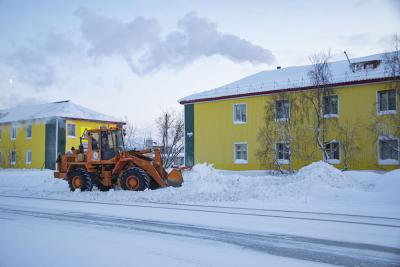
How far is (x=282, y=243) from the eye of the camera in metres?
7.24

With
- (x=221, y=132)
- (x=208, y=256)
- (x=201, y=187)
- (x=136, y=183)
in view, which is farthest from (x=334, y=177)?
(x=221, y=132)

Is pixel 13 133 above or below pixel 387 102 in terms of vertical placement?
below

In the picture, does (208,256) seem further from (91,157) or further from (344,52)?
(344,52)

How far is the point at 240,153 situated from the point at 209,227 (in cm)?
2057

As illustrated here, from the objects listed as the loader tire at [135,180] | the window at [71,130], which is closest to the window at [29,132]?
the window at [71,130]

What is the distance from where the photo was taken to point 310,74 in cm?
2534

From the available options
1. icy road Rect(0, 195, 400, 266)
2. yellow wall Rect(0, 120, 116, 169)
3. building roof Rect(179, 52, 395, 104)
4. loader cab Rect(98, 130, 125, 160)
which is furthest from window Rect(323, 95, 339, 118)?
yellow wall Rect(0, 120, 116, 169)

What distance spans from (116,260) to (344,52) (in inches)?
1042

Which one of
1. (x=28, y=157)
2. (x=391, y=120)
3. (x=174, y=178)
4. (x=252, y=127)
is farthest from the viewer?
(x=28, y=157)

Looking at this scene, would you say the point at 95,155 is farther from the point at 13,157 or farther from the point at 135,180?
the point at 13,157

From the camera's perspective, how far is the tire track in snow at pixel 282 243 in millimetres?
6191

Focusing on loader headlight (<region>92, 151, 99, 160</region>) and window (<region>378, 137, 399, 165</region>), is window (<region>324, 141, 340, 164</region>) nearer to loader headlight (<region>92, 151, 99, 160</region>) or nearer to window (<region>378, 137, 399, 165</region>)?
window (<region>378, 137, 399, 165</region>)

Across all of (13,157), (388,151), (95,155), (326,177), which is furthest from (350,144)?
(13,157)

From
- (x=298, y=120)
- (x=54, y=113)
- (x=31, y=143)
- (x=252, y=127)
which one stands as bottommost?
(x=31, y=143)
